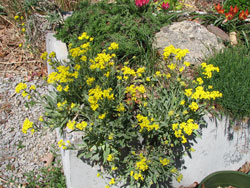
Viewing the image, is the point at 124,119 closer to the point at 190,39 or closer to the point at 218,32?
the point at 190,39

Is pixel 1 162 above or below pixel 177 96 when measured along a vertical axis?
below

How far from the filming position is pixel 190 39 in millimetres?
3354

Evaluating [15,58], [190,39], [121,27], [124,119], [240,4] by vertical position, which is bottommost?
[124,119]

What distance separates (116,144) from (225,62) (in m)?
1.67

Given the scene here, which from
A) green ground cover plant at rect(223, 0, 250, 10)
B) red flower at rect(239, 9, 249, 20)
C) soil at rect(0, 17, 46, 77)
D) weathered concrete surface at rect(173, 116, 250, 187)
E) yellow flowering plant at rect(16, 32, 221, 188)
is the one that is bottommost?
weathered concrete surface at rect(173, 116, 250, 187)

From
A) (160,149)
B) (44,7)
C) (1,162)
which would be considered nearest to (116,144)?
(160,149)

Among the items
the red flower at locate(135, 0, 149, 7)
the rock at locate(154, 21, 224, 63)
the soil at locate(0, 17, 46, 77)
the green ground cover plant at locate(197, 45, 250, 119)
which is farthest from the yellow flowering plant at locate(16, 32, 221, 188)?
the soil at locate(0, 17, 46, 77)

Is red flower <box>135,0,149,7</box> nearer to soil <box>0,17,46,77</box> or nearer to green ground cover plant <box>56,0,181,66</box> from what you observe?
green ground cover plant <box>56,0,181,66</box>

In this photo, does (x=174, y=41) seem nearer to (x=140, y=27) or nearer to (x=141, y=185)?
(x=140, y=27)

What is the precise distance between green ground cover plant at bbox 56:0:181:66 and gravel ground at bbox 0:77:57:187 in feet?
3.61

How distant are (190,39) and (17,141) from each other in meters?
2.73

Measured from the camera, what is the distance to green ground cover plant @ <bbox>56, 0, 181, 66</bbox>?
3.11 meters

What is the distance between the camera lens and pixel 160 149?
2.37m

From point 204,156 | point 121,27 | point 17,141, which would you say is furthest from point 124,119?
point 17,141
